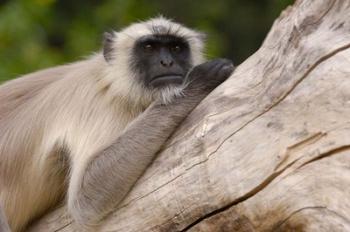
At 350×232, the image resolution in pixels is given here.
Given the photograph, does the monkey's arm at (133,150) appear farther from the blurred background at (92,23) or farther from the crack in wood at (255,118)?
the blurred background at (92,23)

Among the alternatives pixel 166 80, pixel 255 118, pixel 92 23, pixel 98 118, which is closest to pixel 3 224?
pixel 98 118

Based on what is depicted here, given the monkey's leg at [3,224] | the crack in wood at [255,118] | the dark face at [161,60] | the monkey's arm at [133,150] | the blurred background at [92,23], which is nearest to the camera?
the crack in wood at [255,118]

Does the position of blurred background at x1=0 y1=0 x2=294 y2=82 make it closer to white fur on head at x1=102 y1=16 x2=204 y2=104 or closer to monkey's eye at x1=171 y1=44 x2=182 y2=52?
white fur on head at x1=102 y1=16 x2=204 y2=104

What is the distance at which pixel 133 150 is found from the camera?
603 centimetres

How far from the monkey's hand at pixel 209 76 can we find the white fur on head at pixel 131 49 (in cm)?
44

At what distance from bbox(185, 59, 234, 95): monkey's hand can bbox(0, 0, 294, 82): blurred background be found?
3951 millimetres

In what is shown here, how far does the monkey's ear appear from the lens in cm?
704

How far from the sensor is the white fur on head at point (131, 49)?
21.9 ft

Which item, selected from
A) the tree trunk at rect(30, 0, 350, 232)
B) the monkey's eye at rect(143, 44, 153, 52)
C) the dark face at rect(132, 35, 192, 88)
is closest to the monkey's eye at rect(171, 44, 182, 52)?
the dark face at rect(132, 35, 192, 88)

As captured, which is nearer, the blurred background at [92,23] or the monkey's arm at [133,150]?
the monkey's arm at [133,150]

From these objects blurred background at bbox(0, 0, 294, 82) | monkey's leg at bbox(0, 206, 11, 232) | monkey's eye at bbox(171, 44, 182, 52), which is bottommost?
monkey's leg at bbox(0, 206, 11, 232)

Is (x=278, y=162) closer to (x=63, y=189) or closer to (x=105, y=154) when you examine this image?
(x=105, y=154)

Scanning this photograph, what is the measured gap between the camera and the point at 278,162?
529 cm

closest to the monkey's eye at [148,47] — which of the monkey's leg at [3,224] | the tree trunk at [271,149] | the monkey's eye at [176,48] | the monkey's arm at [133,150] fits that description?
the monkey's eye at [176,48]
